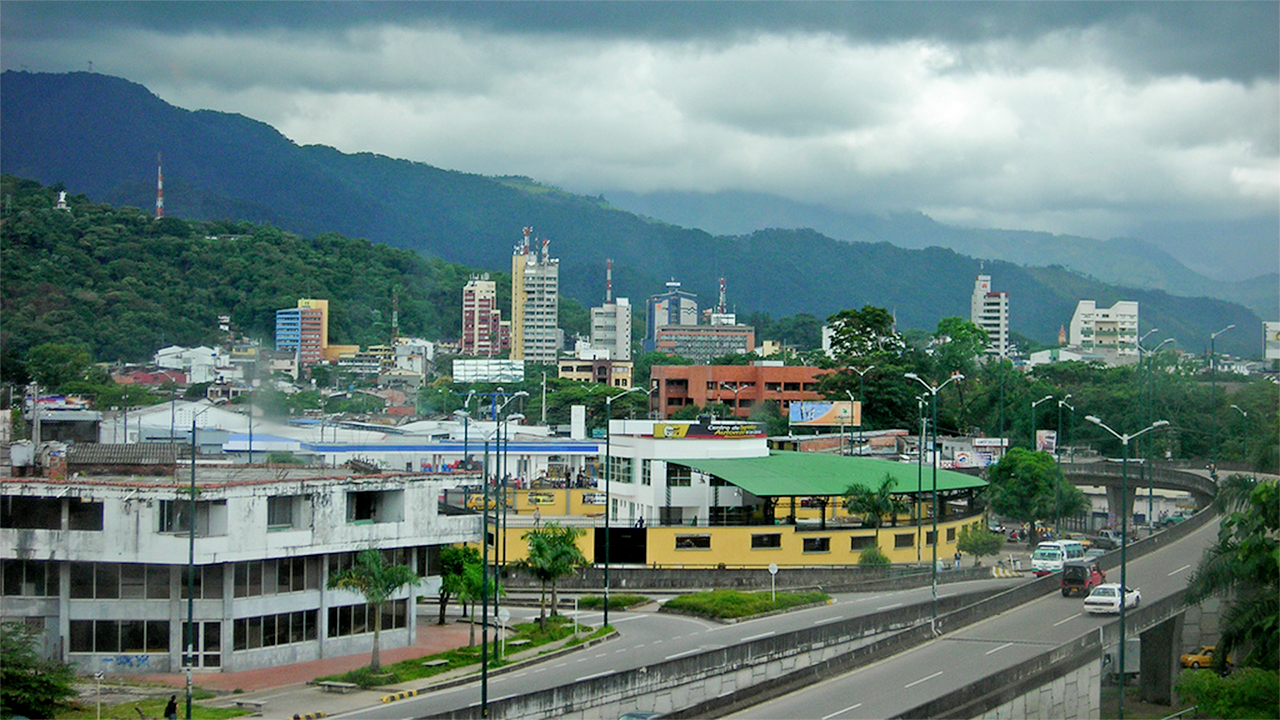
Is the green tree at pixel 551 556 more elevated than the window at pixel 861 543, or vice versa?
the green tree at pixel 551 556

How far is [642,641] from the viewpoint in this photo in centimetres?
4788

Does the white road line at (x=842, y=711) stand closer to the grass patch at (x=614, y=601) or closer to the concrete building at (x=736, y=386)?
the grass patch at (x=614, y=601)

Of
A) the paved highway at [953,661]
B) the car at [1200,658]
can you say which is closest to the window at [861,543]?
the paved highway at [953,661]

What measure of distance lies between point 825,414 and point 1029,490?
2961 centimetres

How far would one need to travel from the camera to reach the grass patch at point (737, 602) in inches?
2072

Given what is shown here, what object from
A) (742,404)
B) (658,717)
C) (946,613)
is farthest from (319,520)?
(742,404)

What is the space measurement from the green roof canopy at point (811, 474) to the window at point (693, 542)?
3.11 metres

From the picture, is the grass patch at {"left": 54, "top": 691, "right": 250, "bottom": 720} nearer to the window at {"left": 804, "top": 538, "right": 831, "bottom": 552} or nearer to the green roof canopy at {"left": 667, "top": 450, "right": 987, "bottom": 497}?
the green roof canopy at {"left": 667, "top": 450, "right": 987, "bottom": 497}

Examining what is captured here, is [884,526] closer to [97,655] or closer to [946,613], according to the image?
[946,613]

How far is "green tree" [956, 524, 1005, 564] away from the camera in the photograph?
70.4 m

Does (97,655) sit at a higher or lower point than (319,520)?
lower

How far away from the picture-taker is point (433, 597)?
57.0 meters

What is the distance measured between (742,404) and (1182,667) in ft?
313

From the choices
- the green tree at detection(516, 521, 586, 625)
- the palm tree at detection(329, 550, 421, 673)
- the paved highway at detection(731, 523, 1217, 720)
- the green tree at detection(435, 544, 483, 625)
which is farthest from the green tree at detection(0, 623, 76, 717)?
the paved highway at detection(731, 523, 1217, 720)
